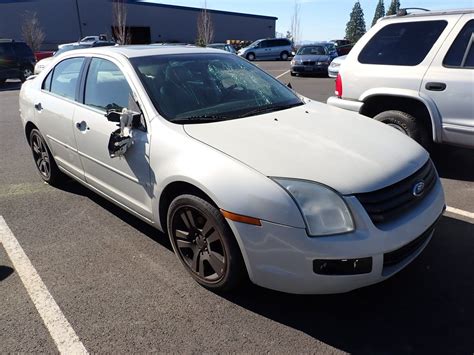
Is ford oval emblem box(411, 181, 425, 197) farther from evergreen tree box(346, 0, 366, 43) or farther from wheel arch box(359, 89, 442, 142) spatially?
evergreen tree box(346, 0, 366, 43)

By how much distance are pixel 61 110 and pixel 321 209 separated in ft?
9.81

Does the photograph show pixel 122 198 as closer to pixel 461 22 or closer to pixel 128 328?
pixel 128 328

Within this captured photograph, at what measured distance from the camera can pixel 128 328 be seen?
2.59 m

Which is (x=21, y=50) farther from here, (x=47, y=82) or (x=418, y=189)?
(x=418, y=189)

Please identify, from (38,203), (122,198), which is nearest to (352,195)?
(122,198)

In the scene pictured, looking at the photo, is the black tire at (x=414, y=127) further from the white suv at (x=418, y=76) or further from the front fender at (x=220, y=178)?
the front fender at (x=220, y=178)

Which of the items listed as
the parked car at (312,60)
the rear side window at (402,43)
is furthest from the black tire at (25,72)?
the rear side window at (402,43)

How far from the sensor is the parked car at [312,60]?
18.3 m

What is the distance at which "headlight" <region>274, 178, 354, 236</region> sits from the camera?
2357 mm

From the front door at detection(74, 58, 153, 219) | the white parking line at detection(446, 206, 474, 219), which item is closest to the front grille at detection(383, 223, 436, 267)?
the white parking line at detection(446, 206, 474, 219)

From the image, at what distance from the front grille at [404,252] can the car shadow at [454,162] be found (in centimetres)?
255

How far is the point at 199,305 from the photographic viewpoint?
2.79 m

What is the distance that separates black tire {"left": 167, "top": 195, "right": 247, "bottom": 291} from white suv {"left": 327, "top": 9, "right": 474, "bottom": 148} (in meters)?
3.26

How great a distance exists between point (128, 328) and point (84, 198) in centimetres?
235
